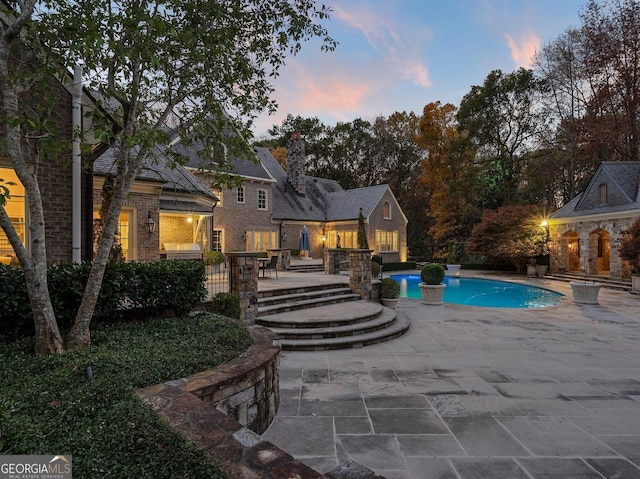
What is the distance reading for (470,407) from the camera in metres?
4.19

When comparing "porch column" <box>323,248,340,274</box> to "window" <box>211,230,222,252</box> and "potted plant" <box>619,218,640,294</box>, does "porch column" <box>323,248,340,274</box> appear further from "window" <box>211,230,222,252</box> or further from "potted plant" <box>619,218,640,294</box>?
"potted plant" <box>619,218,640,294</box>

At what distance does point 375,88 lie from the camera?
63.0ft

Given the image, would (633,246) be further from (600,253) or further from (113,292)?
(113,292)

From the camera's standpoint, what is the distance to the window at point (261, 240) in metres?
21.2

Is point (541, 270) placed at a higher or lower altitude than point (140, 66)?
lower

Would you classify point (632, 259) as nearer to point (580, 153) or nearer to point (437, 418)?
point (580, 153)

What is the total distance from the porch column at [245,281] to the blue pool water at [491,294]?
9.33m

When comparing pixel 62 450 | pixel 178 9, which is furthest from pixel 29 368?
pixel 178 9

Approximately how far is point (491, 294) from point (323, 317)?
11595 mm

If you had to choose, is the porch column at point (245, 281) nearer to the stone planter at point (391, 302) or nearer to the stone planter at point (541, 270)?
the stone planter at point (391, 302)

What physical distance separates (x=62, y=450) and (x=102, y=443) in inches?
8.8

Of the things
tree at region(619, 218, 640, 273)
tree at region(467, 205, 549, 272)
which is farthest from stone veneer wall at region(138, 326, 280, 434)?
tree at region(467, 205, 549, 272)

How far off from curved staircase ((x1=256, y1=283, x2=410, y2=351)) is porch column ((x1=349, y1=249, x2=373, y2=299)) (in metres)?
0.45

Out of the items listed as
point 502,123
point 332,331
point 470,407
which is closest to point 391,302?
point 332,331
